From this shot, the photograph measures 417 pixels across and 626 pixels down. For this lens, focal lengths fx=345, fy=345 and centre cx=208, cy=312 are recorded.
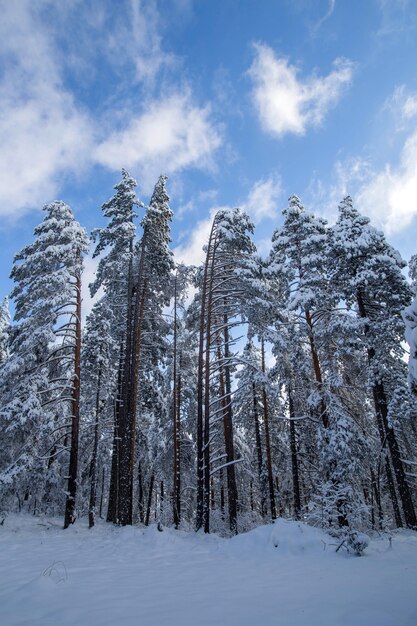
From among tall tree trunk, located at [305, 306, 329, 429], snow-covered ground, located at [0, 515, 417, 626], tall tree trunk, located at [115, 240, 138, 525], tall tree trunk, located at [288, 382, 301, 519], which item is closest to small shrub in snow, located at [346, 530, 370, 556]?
snow-covered ground, located at [0, 515, 417, 626]

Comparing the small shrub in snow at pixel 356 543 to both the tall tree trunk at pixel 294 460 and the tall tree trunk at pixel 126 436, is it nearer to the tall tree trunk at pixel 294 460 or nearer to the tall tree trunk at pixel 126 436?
the tall tree trunk at pixel 126 436

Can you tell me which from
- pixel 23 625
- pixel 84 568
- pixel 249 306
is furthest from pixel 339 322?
pixel 23 625

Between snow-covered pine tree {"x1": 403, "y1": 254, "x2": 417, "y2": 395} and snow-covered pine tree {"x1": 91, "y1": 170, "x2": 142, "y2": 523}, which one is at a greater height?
snow-covered pine tree {"x1": 91, "y1": 170, "x2": 142, "y2": 523}

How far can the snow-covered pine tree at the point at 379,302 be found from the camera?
1441cm

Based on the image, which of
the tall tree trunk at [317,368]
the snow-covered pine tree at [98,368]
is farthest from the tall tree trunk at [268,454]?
the snow-covered pine tree at [98,368]

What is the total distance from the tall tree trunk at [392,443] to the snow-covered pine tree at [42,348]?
12895 mm

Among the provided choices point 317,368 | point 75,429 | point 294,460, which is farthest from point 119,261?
point 294,460

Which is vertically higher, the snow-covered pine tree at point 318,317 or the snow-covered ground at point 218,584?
the snow-covered pine tree at point 318,317

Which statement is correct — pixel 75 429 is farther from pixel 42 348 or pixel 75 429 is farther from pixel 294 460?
pixel 294 460

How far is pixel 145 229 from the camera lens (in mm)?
16156

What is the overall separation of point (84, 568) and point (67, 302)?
10.9 meters

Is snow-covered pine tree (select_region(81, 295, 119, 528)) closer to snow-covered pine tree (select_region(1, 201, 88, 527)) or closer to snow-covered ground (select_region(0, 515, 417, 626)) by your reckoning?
snow-covered pine tree (select_region(1, 201, 88, 527))

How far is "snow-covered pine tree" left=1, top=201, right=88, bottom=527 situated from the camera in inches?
521

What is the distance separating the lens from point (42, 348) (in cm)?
1441
